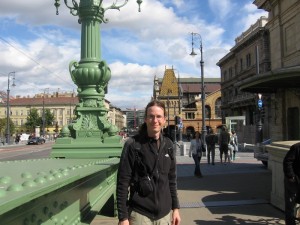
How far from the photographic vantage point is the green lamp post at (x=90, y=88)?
20.7 feet

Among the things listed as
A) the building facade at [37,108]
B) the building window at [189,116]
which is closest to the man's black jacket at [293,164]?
the building window at [189,116]

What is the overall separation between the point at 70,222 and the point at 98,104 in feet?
12.1

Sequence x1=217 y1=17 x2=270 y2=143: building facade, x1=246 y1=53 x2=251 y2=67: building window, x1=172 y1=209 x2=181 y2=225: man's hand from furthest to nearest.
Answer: x1=246 y1=53 x2=251 y2=67: building window → x1=217 y1=17 x2=270 y2=143: building facade → x1=172 y1=209 x2=181 y2=225: man's hand

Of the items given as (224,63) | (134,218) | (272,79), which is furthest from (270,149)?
(224,63)

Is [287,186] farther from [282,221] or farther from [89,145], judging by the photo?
[89,145]

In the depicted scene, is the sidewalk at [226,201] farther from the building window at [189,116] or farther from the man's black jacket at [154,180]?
the building window at [189,116]

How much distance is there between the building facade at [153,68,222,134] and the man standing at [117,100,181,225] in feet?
244

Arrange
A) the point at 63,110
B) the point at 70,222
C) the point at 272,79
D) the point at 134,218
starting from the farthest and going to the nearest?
the point at 63,110 < the point at 272,79 < the point at 134,218 < the point at 70,222

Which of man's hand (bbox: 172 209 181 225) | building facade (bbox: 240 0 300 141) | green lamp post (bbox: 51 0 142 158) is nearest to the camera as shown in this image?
man's hand (bbox: 172 209 181 225)

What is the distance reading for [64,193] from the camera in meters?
2.74

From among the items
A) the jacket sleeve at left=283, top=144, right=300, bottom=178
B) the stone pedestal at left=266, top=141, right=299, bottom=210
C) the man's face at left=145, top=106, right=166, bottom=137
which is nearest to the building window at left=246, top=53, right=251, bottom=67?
the stone pedestal at left=266, top=141, right=299, bottom=210

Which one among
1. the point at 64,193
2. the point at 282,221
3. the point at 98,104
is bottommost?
the point at 282,221

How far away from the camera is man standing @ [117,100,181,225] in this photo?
322cm

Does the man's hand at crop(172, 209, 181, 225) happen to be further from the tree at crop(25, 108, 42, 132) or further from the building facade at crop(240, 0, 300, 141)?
the tree at crop(25, 108, 42, 132)
